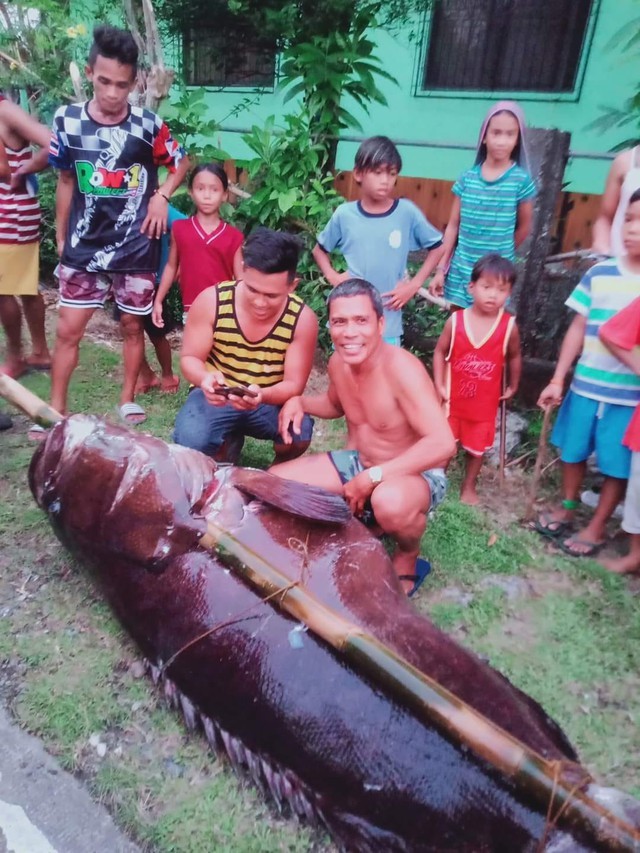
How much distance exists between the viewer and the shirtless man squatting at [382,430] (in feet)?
8.67

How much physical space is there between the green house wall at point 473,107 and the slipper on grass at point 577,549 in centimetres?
390

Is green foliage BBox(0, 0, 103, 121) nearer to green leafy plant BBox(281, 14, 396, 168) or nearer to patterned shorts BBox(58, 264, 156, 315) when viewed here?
green leafy plant BBox(281, 14, 396, 168)

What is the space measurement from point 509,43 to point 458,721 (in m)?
7.30

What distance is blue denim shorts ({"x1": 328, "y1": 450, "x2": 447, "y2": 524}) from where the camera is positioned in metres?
2.90

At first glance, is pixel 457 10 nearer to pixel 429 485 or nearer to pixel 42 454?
pixel 429 485

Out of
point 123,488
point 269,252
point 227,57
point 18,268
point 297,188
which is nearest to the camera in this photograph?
point 123,488

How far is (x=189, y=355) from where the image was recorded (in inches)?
132

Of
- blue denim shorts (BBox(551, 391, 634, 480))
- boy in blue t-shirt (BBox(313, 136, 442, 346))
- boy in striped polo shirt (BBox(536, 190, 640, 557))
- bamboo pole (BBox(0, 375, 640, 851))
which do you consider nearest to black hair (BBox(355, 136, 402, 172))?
boy in blue t-shirt (BBox(313, 136, 442, 346))

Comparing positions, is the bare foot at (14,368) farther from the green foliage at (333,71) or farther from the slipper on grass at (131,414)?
the green foliage at (333,71)

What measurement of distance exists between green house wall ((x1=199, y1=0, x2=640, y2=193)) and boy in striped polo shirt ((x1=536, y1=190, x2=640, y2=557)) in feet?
10.6

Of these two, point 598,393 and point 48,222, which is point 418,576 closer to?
point 598,393

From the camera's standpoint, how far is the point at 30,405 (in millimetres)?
2895

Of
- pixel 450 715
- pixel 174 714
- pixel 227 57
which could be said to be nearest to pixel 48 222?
pixel 227 57

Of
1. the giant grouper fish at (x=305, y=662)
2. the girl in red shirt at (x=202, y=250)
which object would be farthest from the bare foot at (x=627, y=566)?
the girl in red shirt at (x=202, y=250)
